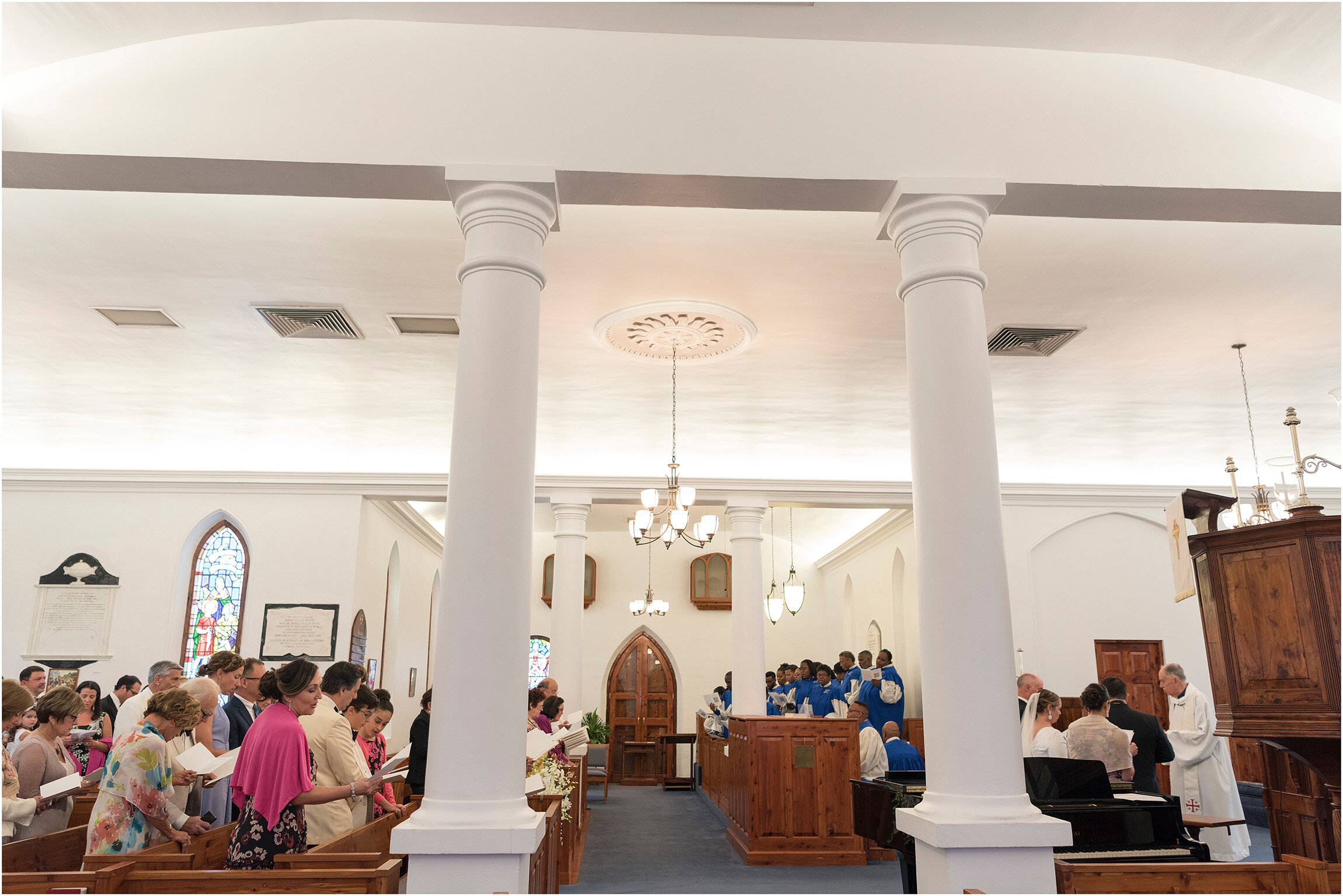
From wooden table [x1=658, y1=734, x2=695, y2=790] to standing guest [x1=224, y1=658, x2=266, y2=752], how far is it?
9.90m

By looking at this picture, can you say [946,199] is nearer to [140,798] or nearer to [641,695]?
[140,798]

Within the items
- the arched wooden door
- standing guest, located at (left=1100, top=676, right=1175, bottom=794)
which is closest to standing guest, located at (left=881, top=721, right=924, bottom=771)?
standing guest, located at (left=1100, top=676, right=1175, bottom=794)

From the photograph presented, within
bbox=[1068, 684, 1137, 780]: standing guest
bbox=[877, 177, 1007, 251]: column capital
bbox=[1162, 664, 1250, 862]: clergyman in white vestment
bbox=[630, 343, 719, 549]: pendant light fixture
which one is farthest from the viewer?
bbox=[630, 343, 719, 549]: pendant light fixture

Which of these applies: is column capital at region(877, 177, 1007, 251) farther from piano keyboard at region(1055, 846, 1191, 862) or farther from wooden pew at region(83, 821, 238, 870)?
wooden pew at region(83, 821, 238, 870)

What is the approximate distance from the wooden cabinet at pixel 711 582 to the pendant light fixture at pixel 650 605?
2.11ft

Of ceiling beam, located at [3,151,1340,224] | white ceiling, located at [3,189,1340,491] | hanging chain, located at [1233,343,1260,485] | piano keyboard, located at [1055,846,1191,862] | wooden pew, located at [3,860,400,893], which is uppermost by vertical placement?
white ceiling, located at [3,189,1340,491]

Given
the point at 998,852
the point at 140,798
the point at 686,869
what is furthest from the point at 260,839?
the point at 686,869

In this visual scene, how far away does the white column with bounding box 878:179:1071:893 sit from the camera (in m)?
3.29

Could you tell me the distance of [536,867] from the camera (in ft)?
12.5

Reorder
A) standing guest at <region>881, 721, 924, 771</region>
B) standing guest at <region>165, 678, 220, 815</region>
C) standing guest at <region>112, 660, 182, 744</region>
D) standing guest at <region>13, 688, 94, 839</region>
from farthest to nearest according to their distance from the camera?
standing guest at <region>881, 721, 924, 771</region>, standing guest at <region>112, 660, 182, 744</region>, standing guest at <region>165, 678, 220, 815</region>, standing guest at <region>13, 688, 94, 839</region>

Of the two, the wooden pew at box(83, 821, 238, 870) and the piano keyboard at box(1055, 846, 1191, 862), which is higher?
the wooden pew at box(83, 821, 238, 870)

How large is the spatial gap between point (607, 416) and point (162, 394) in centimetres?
411

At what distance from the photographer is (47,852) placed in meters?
3.98

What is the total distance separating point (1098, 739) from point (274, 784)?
17.3ft
